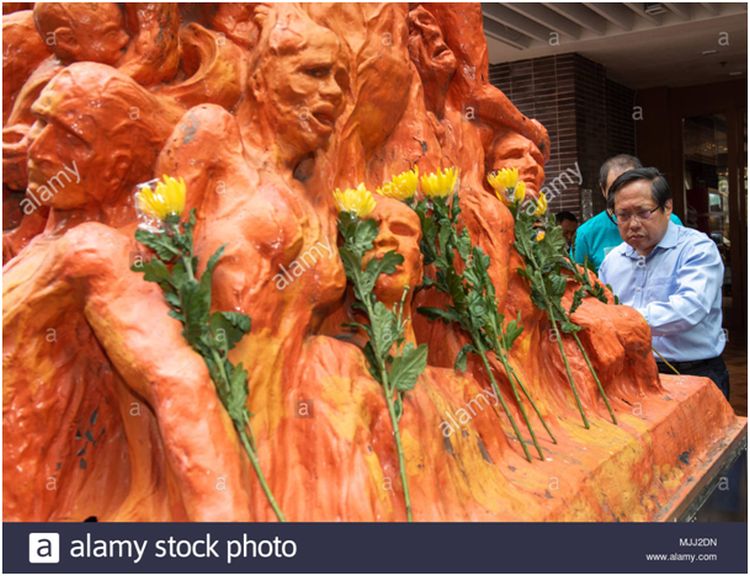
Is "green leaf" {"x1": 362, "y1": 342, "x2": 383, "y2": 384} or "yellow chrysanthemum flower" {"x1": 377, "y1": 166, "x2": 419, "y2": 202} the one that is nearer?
"green leaf" {"x1": 362, "y1": 342, "x2": 383, "y2": 384}

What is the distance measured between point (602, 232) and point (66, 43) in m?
3.37

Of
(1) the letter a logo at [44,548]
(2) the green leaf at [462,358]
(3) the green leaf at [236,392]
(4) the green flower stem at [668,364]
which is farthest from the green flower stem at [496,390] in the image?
(4) the green flower stem at [668,364]

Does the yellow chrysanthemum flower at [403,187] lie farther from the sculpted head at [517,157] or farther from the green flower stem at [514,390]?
the sculpted head at [517,157]

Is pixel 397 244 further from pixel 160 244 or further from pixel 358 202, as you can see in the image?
pixel 160 244

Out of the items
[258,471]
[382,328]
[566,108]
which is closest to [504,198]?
[382,328]

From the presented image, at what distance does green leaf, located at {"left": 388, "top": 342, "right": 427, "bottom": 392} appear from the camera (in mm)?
1989

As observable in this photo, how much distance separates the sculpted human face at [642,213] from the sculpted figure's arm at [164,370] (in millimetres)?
2518

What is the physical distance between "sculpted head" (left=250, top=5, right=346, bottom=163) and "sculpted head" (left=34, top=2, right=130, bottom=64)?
421 millimetres

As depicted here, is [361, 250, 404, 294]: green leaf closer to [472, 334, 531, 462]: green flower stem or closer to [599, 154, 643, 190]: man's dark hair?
[472, 334, 531, 462]: green flower stem

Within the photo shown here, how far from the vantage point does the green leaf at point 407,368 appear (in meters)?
1.99

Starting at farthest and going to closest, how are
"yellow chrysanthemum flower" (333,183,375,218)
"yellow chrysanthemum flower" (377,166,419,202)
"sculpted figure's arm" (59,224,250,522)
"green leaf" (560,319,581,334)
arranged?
"green leaf" (560,319,581,334) → "yellow chrysanthemum flower" (377,166,419,202) → "yellow chrysanthemum flower" (333,183,375,218) → "sculpted figure's arm" (59,224,250,522)

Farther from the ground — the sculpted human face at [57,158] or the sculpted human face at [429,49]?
the sculpted human face at [429,49]

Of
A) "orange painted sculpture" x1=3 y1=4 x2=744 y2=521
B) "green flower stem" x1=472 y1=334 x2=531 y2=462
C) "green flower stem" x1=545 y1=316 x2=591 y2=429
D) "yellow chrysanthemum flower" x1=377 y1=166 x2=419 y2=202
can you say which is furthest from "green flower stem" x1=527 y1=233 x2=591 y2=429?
"yellow chrysanthemum flower" x1=377 y1=166 x2=419 y2=202

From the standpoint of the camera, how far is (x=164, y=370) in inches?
65.7
